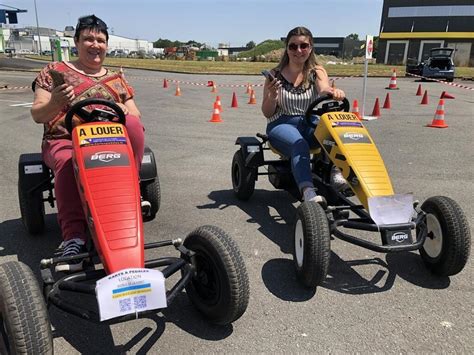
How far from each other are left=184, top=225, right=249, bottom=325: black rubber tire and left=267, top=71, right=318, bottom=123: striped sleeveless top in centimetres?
224

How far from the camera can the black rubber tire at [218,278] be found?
7.96 ft

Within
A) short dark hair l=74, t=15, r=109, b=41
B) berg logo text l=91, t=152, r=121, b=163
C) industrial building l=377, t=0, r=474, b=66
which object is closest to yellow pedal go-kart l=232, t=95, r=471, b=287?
berg logo text l=91, t=152, r=121, b=163

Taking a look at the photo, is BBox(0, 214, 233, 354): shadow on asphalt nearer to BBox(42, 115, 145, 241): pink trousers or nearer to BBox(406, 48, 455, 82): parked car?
BBox(42, 115, 145, 241): pink trousers

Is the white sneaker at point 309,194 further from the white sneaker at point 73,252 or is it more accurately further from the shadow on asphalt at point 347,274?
the white sneaker at point 73,252

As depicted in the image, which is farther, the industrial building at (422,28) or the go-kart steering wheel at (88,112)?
the industrial building at (422,28)

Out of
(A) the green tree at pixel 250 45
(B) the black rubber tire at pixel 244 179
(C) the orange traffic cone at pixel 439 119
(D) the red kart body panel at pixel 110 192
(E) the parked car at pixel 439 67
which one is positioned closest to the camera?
(D) the red kart body panel at pixel 110 192

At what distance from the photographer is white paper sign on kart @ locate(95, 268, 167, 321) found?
207cm

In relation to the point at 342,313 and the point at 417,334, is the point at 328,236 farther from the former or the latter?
the point at 417,334

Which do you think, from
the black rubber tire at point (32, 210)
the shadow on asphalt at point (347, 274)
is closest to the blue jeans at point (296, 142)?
the shadow on asphalt at point (347, 274)

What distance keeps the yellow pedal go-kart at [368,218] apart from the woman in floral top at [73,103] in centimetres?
144

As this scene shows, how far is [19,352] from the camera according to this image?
1.93 metres

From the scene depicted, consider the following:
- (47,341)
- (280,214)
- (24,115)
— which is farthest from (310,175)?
(24,115)

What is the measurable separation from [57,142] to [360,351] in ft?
8.27

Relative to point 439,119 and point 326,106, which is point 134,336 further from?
point 439,119
